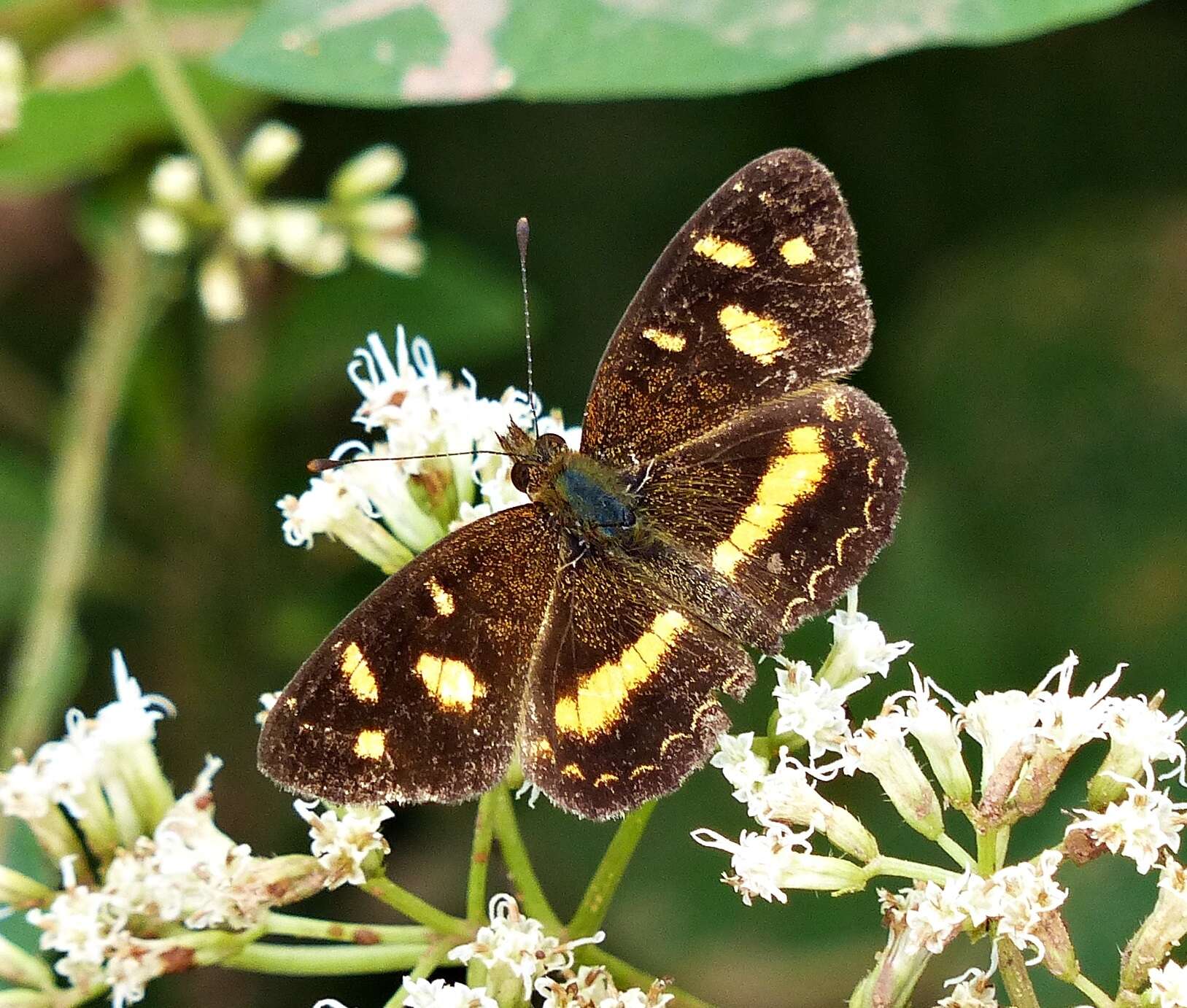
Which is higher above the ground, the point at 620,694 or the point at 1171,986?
the point at 620,694

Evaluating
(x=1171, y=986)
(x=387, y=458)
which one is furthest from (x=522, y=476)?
(x=1171, y=986)

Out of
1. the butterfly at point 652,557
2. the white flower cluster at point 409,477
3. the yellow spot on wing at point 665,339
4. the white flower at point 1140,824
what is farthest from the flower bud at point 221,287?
the white flower at point 1140,824

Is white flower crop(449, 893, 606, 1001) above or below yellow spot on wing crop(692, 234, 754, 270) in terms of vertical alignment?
below

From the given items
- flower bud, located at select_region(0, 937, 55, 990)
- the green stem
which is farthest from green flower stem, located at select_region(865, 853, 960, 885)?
the green stem

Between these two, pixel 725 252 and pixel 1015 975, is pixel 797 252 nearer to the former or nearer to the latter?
pixel 725 252

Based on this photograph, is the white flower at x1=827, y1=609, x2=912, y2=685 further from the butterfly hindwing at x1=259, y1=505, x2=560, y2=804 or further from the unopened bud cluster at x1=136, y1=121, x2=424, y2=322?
the unopened bud cluster at x1=136, y1=121, x2=424, y2=322

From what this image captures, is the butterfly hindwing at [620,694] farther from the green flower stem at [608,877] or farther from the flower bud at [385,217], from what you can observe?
the flower bud at [385,217]
